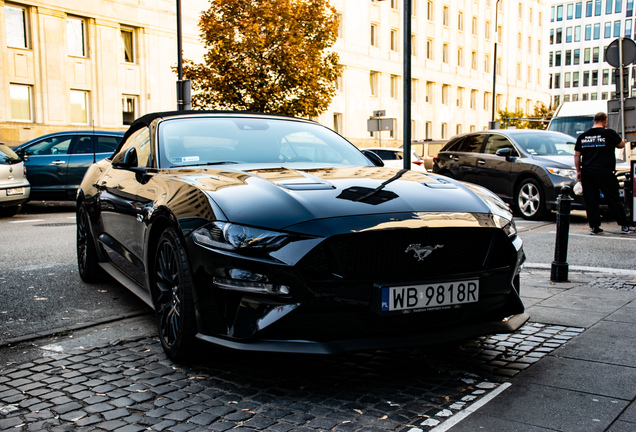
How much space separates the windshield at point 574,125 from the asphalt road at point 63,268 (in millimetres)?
5001

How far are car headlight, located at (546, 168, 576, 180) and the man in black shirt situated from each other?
1289 mm

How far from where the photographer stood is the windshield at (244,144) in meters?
4.62

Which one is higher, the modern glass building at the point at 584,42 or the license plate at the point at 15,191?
the modern glass building at the point at 584,42

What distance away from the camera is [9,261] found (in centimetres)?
745

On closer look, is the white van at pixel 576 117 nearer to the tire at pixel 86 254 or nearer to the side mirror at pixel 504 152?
the side mirror at pixel 504 152

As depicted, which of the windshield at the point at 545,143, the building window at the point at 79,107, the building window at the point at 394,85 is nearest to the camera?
the windshield at the point at 545,143

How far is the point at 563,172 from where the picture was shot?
11617 mm

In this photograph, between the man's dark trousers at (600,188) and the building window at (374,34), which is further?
the building window at (374,34)

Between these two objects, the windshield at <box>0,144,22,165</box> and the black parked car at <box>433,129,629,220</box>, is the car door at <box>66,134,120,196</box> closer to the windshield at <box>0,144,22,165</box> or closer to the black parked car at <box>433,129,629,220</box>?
the windshield at <box>0,144,22,165</box>

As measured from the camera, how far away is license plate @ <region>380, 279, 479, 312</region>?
10.4 feet

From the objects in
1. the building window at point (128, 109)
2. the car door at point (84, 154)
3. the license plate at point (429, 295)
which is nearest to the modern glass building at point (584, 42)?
the building window at point (128, 109)

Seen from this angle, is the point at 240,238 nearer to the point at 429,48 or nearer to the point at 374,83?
the point at 374,83

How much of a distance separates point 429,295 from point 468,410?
57cm

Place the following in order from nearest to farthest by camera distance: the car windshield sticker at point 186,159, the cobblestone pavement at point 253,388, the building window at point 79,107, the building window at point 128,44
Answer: the cobblestone pavement at point 253,388 → the car windshield sticker at point 186,159 → the building window at point 79,107 → the building window at point 128,44
